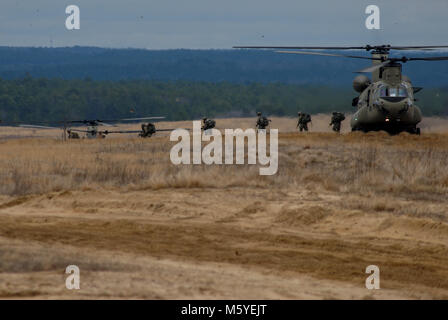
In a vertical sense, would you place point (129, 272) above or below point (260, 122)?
below

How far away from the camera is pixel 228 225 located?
18.2 meters

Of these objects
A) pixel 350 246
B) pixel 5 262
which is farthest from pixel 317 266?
pixel 5 262

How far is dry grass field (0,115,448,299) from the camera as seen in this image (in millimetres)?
12062

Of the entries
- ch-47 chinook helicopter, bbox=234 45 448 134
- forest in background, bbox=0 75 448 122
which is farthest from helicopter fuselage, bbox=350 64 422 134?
forest in background, bbox=0 75 448 122

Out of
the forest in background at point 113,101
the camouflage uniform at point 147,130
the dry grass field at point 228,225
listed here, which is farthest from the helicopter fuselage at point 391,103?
the forest in background at point 113,101

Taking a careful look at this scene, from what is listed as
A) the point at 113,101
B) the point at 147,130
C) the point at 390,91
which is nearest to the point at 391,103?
the point at 390,91

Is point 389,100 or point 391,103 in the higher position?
point 389,100

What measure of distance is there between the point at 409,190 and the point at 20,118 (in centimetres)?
9985

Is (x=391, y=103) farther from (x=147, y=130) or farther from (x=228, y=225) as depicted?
(x=147, y=130)

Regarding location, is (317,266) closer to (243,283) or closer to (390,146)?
(243,283)

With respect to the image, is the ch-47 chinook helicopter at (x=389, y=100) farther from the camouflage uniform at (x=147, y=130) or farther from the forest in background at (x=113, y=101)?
the forest in background at (x=113, y=101)

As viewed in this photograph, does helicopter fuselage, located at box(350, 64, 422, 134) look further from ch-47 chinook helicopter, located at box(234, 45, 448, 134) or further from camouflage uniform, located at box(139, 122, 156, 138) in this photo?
camouflage uniform, located at box(139, 122, 156, 138)

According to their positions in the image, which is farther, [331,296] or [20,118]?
[20,118]

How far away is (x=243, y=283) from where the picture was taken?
1208cm
